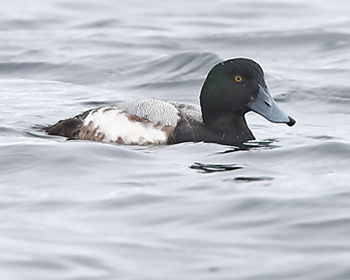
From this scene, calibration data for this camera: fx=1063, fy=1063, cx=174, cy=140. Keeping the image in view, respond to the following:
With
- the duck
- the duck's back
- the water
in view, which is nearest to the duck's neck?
the duck

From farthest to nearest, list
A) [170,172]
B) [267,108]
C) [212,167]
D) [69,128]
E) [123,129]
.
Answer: [69,128], [267,108], [123,129], [212,167], [170,172]

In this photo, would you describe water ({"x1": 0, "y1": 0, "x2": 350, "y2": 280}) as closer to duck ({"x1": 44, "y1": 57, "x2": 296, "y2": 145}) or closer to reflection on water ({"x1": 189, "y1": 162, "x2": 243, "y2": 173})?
reflection on water ({"x1": 189, "y1": 162, "x2": 243, "y2": 173})

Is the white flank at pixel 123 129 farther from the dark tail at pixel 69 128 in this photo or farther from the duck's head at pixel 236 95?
the duck's head at pixel 236 95

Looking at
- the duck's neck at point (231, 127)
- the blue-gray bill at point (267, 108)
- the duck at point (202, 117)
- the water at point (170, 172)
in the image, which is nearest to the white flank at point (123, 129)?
the duck at point (202, 117)

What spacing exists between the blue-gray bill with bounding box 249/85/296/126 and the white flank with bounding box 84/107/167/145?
0.96 metres

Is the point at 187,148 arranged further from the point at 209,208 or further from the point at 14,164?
the point at 209,208

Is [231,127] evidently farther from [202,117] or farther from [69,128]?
[69,128]

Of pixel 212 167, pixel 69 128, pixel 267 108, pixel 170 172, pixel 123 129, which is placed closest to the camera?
pixel 170 172

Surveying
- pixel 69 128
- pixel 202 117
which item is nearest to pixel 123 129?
pixel 69 128

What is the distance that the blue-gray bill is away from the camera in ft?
32.3

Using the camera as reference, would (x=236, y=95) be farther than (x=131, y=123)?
Yes

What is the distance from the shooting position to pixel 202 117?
33.1 feet

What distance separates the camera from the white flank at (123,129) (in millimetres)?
9641

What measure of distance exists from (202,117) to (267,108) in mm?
632
